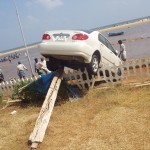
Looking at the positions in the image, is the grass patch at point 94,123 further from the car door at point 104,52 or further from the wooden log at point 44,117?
the car door at point 104,52

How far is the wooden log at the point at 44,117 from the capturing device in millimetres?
7164

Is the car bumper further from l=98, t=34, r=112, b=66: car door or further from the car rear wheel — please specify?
l=98, t=34, r=112, b=66: car door

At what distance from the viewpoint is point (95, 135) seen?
23.1ft

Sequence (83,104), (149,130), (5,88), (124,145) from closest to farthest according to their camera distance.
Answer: (124,145), (149,130), (83,104), (5,88)

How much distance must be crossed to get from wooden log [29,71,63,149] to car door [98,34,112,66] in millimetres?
1629

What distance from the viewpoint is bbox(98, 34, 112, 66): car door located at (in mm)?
10672

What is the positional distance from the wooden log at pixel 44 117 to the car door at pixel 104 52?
163 cm

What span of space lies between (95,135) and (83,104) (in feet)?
8.58

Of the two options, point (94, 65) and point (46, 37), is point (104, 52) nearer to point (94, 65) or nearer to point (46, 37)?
point (94, 65)

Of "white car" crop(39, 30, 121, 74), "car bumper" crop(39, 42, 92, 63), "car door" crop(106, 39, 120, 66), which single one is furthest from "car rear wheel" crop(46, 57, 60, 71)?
"car door" crop(106, 39, 120, 66)

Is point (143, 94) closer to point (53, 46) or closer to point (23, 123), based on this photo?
point (53, 46)

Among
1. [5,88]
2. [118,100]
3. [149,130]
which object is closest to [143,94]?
[118,100]

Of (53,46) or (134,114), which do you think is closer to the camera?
(134,114)

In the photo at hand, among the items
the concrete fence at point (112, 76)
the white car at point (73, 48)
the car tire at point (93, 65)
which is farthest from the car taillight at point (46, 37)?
the concrete fence at point (112, 76)
